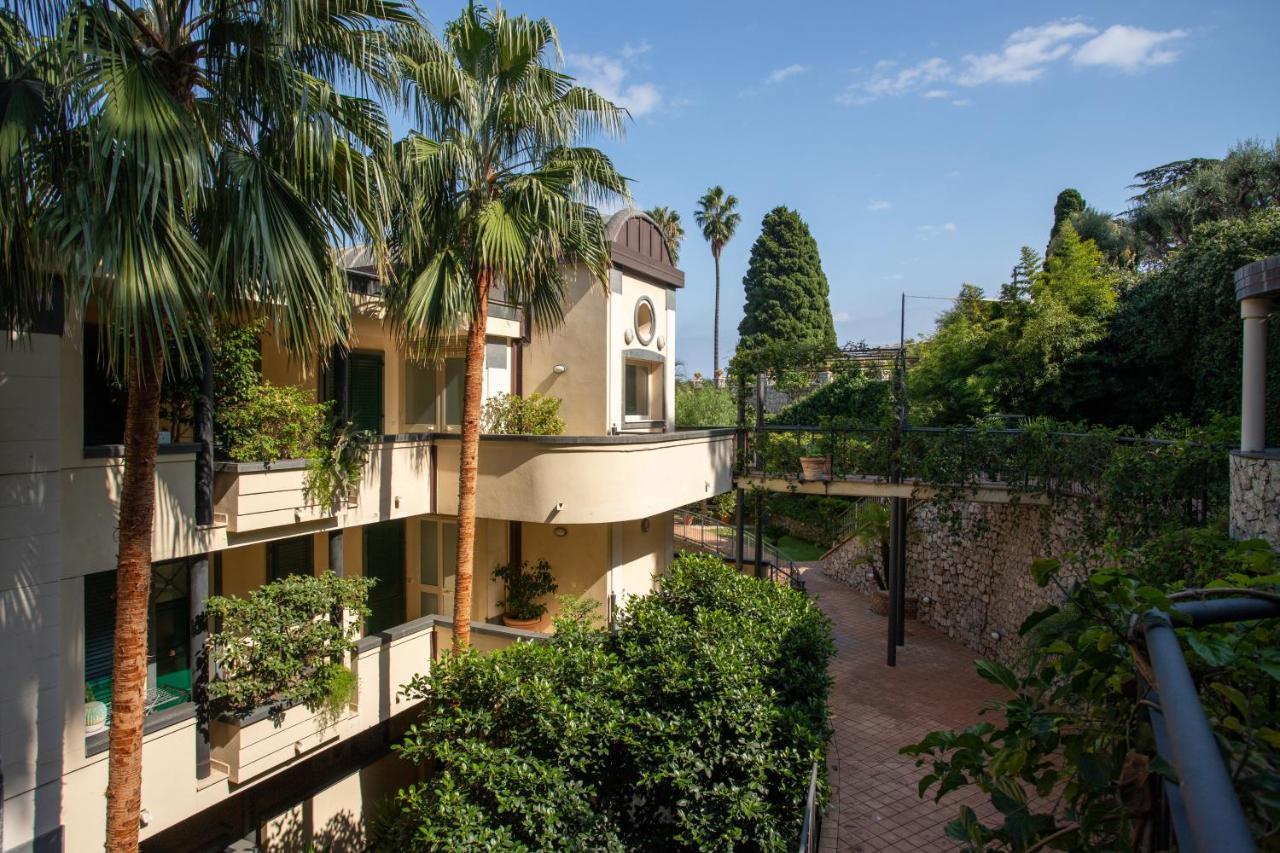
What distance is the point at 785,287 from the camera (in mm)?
39469

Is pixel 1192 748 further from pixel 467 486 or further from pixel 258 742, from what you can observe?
pixel 467 486

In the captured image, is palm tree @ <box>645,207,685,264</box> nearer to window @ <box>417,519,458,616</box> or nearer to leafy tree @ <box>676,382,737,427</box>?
leafy tree @ <box>676,382,737,427</box>

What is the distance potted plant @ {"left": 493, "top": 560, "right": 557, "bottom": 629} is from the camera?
13.0 metres

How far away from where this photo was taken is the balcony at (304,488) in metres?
8.70

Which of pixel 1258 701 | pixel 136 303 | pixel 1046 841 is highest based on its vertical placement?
pixel 136 303

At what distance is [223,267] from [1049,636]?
21.0 feet

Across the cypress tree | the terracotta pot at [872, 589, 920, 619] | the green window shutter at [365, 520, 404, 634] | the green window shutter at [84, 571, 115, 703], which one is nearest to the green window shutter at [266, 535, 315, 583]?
the green window shutter at [365, 520, 404, 634]

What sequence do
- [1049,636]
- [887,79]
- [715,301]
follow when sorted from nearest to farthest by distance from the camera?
[1049,636], [887,79], [715,301]

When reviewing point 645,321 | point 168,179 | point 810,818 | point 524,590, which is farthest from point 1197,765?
point 645,321

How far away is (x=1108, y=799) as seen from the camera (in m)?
1.91

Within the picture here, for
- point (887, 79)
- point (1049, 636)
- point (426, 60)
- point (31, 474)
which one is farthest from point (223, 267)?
point (887, 79)

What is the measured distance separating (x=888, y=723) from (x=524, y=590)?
667 centimetres

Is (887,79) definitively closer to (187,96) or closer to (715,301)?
(187,96)

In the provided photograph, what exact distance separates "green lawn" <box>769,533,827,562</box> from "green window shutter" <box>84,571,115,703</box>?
2231cm
